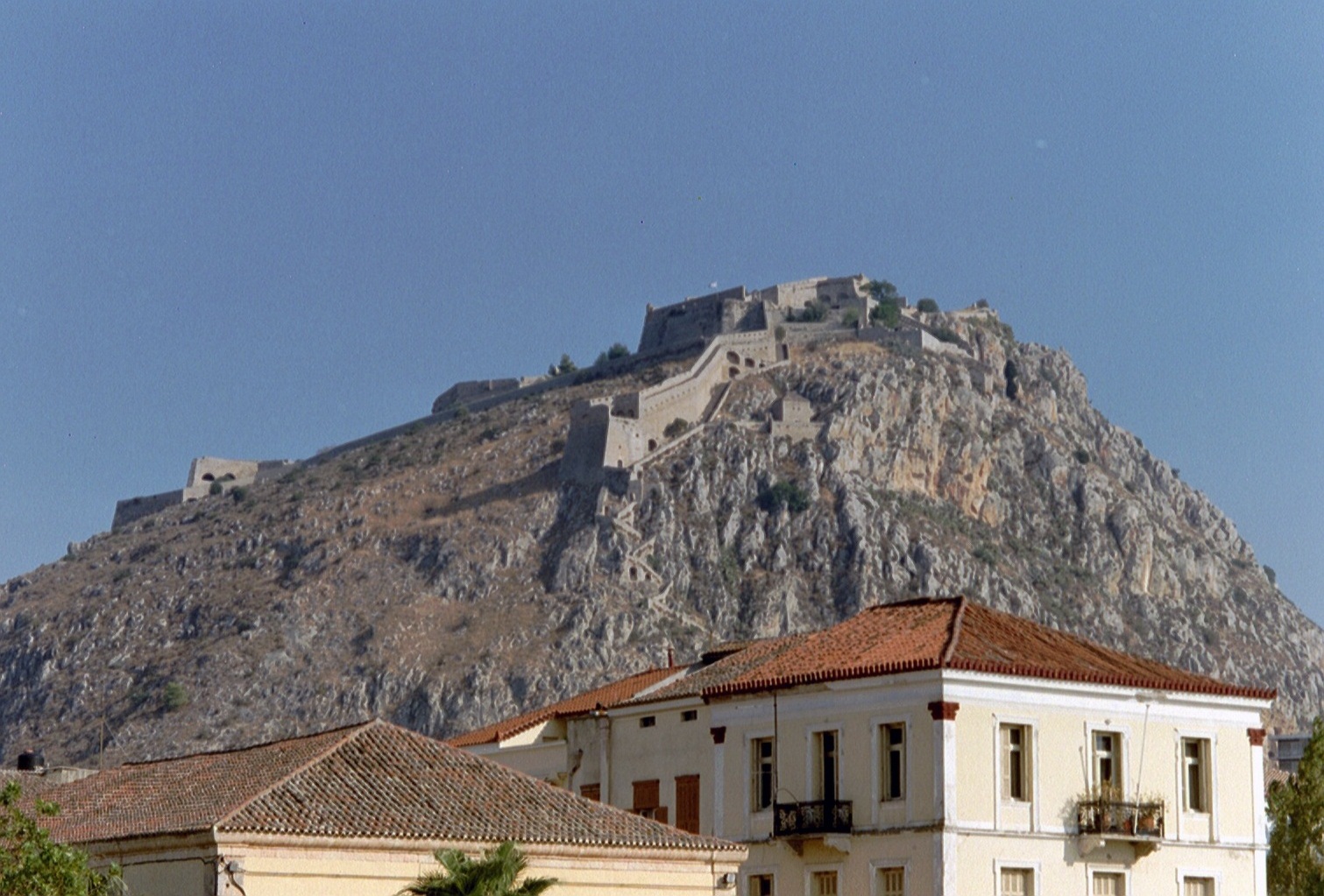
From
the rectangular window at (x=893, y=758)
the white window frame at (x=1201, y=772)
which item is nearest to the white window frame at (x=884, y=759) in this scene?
the rectangular window at (x=893, y=758)

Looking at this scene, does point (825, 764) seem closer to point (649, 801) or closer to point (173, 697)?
point (649, 801)

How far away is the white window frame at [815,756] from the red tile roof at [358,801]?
5.51m

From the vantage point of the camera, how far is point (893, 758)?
51938mm

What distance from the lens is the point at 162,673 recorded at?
19225 cm

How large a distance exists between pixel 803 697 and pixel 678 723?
17.8ft

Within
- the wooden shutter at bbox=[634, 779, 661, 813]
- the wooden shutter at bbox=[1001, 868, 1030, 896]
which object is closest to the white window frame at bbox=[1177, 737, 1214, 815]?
the wooden shutter at bbox=[1001, 868, 1030, 896]

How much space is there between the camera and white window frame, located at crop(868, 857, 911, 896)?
50.7 metres

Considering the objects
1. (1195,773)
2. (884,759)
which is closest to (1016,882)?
(884,759)

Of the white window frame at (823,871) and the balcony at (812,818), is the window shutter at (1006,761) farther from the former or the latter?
the white window frame at (823,871)

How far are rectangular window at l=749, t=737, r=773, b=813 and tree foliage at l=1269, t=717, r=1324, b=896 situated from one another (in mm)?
15893

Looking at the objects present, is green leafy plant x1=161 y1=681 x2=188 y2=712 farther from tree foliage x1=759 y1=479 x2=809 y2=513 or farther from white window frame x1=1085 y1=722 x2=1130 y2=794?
white window frame x1=1085 y1=722 x2=1130 y2=794

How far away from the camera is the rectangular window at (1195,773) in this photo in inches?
2157

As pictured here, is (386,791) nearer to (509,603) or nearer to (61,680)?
(509,603)

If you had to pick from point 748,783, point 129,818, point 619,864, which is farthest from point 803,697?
point 129,818
